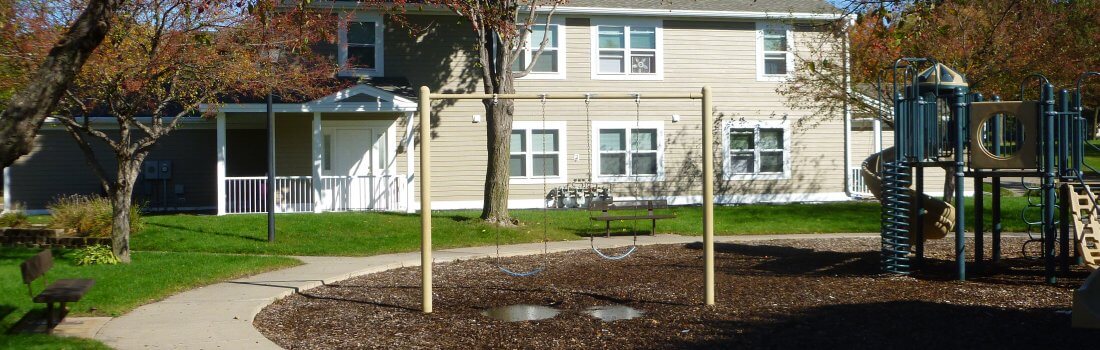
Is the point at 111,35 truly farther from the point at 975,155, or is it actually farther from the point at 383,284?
the point at 975,155

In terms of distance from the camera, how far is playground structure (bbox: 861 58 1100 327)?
11664 mm

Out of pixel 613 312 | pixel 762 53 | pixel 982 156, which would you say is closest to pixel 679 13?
pixel 762 53

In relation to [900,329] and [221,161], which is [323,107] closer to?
[221,161]

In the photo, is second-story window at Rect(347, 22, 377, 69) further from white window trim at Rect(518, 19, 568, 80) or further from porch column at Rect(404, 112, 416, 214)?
white window trim at Rect(518, 19, 568, 80)

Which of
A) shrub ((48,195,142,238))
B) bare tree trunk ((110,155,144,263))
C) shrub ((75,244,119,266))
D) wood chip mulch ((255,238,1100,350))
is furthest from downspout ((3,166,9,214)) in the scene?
wood chip mulch ((255,238,1100,350))

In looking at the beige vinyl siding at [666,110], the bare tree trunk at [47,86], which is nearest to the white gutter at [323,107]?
the beige vinyl siding at [666,110]

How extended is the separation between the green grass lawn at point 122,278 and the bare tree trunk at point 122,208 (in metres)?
0.29

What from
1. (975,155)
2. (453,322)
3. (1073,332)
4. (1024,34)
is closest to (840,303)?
(1073,332)

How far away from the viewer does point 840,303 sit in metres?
10.4

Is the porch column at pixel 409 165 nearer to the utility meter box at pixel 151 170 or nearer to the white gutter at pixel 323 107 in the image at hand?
the white gutter at pixel 323 107

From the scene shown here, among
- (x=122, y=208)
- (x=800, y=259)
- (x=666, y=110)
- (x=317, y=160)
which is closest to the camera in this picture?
(x=122, y=208)

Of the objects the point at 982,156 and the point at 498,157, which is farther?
the point at 498,157

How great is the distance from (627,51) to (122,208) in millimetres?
13749

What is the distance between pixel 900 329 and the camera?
884cm
